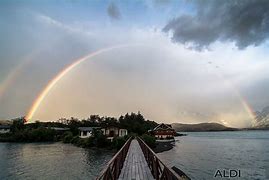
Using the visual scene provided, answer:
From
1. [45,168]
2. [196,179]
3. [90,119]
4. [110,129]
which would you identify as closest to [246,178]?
[196,179]

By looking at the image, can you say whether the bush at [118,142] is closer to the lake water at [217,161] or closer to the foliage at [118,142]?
the foliage at [118,142]

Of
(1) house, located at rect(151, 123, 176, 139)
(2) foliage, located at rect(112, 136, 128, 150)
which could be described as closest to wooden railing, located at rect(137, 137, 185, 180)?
(2) foliage, located at rect(112, 136, 128, 150)

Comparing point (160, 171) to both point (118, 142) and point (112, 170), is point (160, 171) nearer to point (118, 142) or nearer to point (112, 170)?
point (112, 170)

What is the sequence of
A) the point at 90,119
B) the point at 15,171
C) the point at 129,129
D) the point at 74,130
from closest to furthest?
1. the point at 15,171
2. the point at 129,129
3. the point at 74,130
4. the point at 90,119

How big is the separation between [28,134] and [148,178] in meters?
106

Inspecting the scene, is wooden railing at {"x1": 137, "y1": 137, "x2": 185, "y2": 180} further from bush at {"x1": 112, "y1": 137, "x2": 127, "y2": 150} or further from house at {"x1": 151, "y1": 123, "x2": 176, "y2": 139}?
house at {"x1": 151, "y1": 123, "x2": 176, "y2": 139}

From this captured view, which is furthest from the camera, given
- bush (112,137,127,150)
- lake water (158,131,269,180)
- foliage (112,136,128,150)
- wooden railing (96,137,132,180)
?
bush (112,137,127,150)

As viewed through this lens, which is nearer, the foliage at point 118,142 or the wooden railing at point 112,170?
the wooden railing at point 112,170

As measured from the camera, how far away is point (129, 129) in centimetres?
8462

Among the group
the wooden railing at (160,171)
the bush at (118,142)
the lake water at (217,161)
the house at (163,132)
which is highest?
the house at (163,132)

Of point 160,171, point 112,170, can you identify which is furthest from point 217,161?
point 112,170

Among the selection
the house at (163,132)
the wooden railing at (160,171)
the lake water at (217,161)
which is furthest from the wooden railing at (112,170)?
the house at (163,132)

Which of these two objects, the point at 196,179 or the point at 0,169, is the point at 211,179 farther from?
the point at 0,169

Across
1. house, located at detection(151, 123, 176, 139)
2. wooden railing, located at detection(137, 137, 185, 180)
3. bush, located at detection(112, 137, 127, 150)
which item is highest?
house, located at detection(151, 123, 176, 139)
